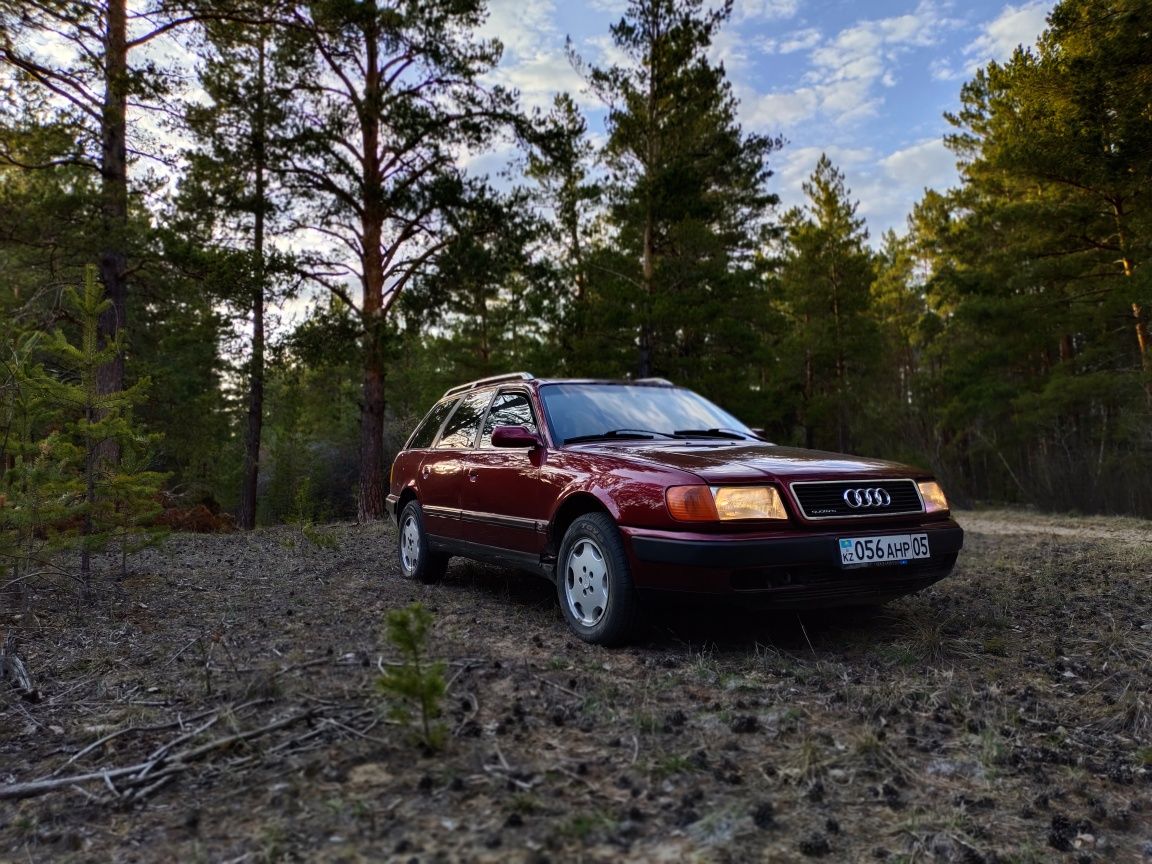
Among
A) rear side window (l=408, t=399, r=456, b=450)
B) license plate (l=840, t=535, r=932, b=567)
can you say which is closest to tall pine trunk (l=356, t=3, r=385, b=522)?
rear side window (l=408, t=399, r=456, b=450)

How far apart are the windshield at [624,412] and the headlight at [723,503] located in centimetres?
116

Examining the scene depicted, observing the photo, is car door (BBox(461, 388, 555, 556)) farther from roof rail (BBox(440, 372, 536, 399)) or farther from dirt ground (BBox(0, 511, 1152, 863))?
dirt ground (BBox(0, 511, 1152, 863))

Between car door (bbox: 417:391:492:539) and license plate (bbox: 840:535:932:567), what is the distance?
281 centimetres

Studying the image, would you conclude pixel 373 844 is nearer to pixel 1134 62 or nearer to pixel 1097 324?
pixel 1134 62

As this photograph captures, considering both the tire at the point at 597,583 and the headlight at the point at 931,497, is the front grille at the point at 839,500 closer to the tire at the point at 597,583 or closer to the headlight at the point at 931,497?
the headlight at the point at 931,497

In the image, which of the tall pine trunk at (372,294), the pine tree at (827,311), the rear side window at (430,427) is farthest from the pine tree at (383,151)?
the pine tree at (827,311)

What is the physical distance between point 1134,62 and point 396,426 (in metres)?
20.8

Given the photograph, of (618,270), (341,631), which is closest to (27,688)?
(341,631)

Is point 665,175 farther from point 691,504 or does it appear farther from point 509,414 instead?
point 691,504

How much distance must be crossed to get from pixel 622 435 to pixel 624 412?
331 millimetres

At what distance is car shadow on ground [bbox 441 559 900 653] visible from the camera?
12.6ft

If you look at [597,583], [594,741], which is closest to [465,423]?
[597,583]

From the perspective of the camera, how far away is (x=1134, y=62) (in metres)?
10.4

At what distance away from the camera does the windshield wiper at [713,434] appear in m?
4.86
